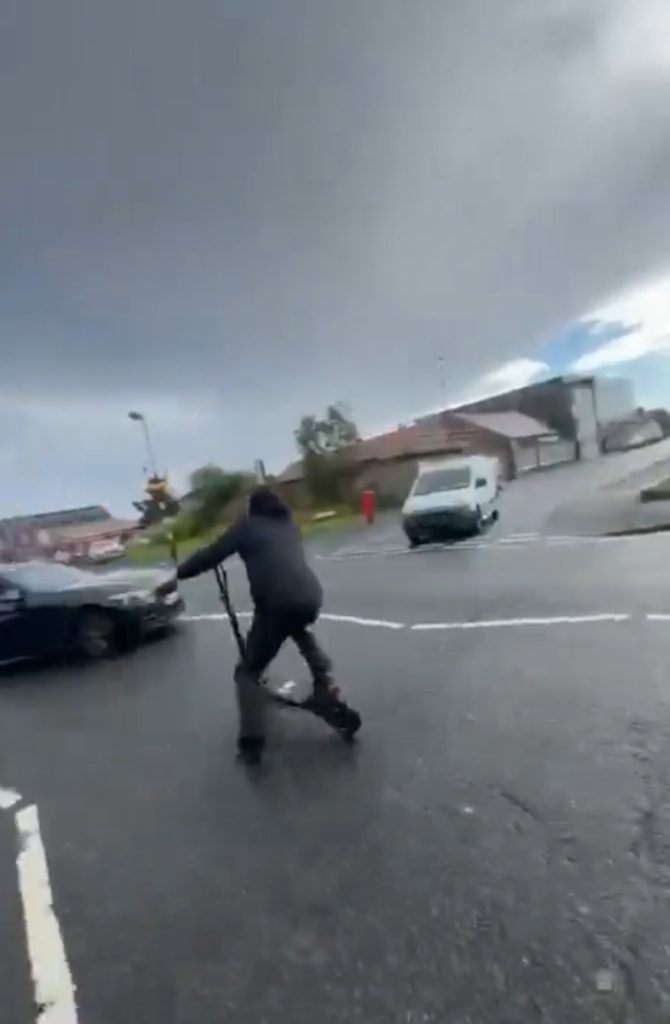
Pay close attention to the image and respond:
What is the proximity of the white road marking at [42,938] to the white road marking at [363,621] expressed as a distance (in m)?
5.47

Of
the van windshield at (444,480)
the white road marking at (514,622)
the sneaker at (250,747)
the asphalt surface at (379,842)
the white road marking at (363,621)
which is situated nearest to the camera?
the asphalt surface at (379,842)

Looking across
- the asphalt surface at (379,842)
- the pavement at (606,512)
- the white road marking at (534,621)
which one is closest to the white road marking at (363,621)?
the white road marking at (534,621)

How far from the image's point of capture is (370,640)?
9.07 m

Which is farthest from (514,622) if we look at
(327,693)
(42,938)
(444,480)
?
(444,480)

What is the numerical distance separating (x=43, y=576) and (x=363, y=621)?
4.24 metres

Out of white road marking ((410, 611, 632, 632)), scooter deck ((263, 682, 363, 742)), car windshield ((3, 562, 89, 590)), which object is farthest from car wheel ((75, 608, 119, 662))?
scooter deck ((263, 682, 363, 742))

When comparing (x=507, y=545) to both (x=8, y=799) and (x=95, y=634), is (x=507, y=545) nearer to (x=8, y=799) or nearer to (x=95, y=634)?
(x=95, y=634)

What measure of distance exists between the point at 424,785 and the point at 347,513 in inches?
1372

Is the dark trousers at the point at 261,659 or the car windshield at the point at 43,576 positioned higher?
the car windshield at the point at 43,576

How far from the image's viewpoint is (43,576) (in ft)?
35.6

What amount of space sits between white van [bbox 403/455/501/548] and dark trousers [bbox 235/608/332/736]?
15101 mm

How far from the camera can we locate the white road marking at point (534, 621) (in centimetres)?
853

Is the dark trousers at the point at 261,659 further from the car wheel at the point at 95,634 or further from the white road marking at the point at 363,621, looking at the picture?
the car wheel at the point at 95,634

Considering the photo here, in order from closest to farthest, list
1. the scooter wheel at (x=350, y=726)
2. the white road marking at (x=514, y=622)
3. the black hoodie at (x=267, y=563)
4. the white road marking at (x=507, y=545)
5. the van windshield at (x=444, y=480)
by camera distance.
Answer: the black hoodie at (x=267, y=563), the scooter wheel at (x=350, y=726), the white road marking at (x=514, y=622), the white road marking at (x=507, y=545), the van windshield at (x=444, y=480)
